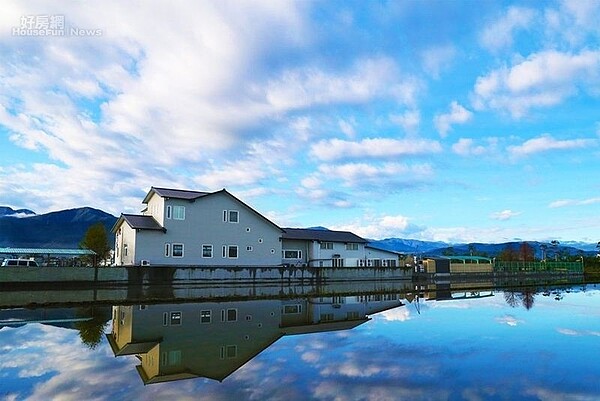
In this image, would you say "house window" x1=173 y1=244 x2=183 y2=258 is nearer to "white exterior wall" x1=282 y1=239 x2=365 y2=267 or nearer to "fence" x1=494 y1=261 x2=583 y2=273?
"white exterior wall" x1=282 y1=239 x2=365 y2=267

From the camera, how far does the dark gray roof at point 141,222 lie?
33031mm

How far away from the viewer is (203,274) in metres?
32.8

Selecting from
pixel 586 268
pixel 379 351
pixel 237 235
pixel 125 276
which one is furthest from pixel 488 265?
pixel 379 351

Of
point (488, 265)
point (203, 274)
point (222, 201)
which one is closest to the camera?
point (203, 274)

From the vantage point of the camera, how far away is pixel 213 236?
36.3m

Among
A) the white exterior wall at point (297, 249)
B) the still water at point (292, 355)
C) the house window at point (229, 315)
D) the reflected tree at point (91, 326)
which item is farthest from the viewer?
the white exterior wall at point (297, 249)

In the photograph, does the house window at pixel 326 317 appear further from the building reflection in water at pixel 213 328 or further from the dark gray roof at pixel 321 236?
the dark gray roof at pixel 321 236

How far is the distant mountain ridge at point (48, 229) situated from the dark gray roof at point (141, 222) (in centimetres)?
11444

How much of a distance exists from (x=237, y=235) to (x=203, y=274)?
5.78m

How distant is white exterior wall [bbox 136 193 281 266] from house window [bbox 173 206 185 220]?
187 mm

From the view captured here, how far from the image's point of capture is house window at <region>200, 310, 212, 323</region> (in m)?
14.3

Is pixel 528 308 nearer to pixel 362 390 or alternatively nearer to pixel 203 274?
pixel 362 390

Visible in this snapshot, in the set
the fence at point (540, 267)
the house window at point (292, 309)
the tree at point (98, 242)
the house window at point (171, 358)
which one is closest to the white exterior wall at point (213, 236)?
the tree at point (98, 242)

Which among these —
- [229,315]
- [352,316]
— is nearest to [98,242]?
[229,315]
